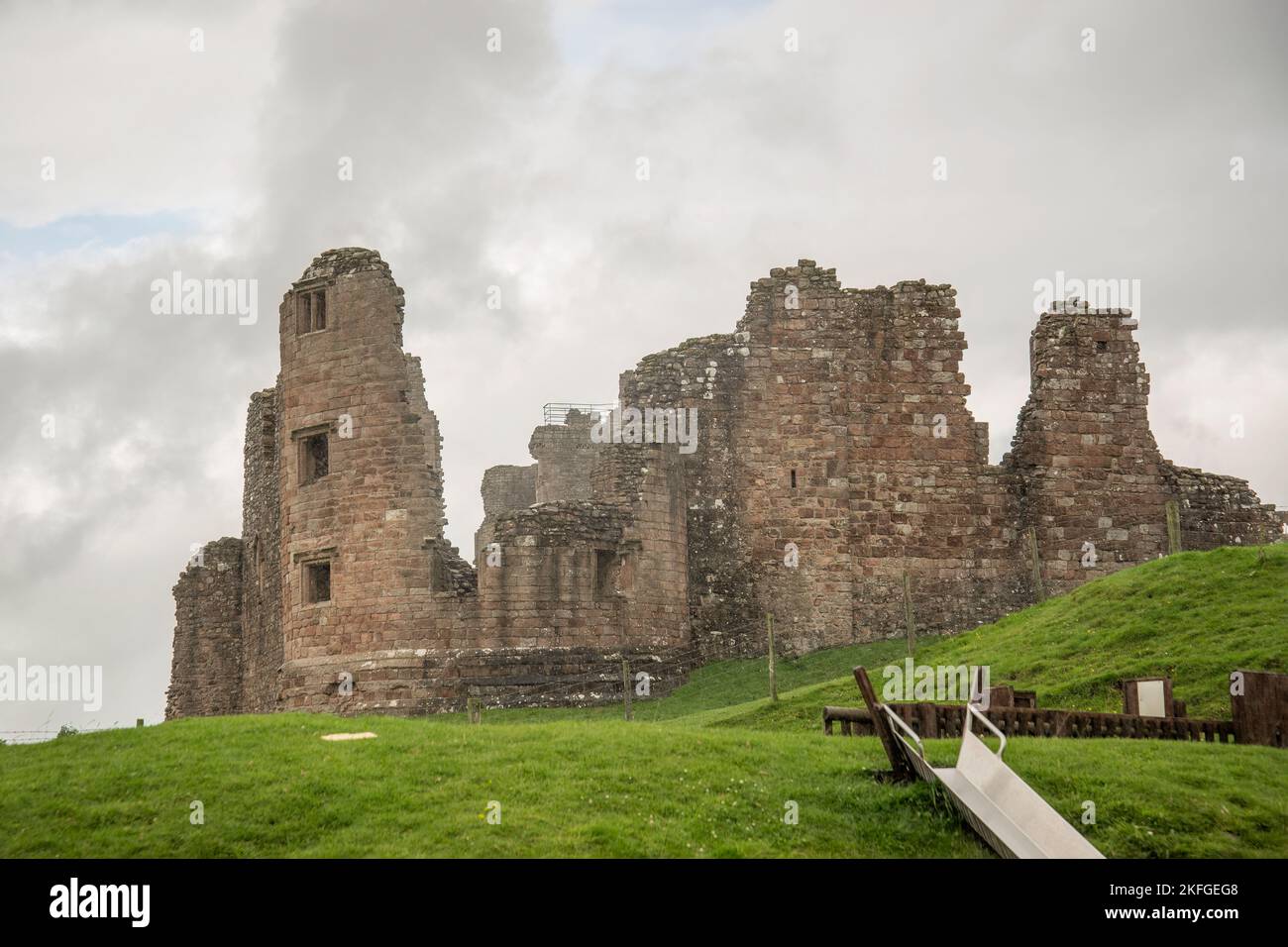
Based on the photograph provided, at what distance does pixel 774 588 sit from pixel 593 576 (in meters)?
5.20

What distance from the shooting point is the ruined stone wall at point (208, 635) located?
146ft

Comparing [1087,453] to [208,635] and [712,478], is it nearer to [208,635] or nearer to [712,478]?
[712,478]

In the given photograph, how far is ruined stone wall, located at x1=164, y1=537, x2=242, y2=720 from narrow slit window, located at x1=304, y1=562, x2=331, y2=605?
35.2 feet


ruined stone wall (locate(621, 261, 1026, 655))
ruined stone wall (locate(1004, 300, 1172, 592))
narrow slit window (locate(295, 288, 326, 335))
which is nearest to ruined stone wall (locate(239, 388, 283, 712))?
narrow slit window (locate(295, 288, 326, 335))

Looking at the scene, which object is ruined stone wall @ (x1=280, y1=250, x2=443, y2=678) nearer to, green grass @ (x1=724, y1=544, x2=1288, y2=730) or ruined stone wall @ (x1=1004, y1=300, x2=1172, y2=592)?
green grass @ (x1=724, y1=544, x2=1288, y2=730)

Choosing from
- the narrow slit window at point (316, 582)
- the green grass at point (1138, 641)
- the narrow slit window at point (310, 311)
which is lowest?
the green grass at point (1138, 641)

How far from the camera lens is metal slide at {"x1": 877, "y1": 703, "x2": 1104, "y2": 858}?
1620cm

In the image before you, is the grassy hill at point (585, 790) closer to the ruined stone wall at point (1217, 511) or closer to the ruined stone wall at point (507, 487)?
the ruined stone wall at point (1217, 511)

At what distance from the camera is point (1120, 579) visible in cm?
3114

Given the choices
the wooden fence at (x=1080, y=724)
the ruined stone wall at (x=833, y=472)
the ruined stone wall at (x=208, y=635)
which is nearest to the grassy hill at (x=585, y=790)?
the wooden fence at (x=1080, y=724)

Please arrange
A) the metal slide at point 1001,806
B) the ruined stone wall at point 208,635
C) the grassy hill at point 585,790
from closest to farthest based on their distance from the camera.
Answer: the metal slide at point 1001,806 < the grassy hill at point 585,790 < the ruined stone wall at point 208,635

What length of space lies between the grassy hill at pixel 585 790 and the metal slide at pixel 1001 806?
327 mm
